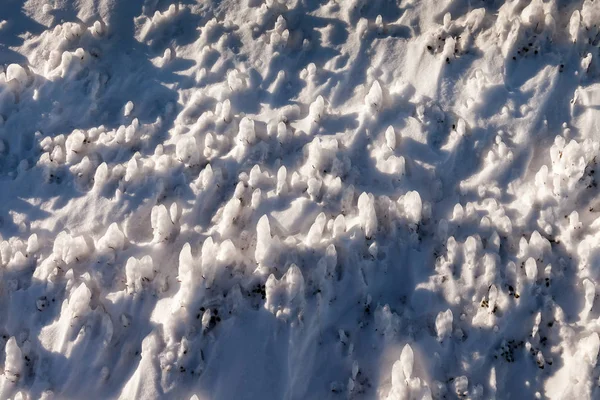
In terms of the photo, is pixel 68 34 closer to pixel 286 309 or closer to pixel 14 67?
pixel 14 67

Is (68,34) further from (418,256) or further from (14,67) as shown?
(418,256)

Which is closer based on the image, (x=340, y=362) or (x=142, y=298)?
(x=340, y=362)

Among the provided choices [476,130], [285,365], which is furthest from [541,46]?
[285,365]

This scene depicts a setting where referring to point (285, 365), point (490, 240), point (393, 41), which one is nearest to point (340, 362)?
point (285, 365)

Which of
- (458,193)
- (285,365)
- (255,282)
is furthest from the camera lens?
(458,193)

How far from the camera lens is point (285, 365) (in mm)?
4430

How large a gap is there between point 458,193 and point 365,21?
2.73m

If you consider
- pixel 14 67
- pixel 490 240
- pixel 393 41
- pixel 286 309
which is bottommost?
pixel 286 309

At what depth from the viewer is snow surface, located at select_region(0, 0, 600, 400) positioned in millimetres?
4438

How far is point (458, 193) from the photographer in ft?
17.2

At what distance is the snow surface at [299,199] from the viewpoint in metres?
4.44

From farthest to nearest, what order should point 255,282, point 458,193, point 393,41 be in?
point 393,41
point 458,193
point 255,282

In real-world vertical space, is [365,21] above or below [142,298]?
above

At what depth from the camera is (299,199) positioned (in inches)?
206
